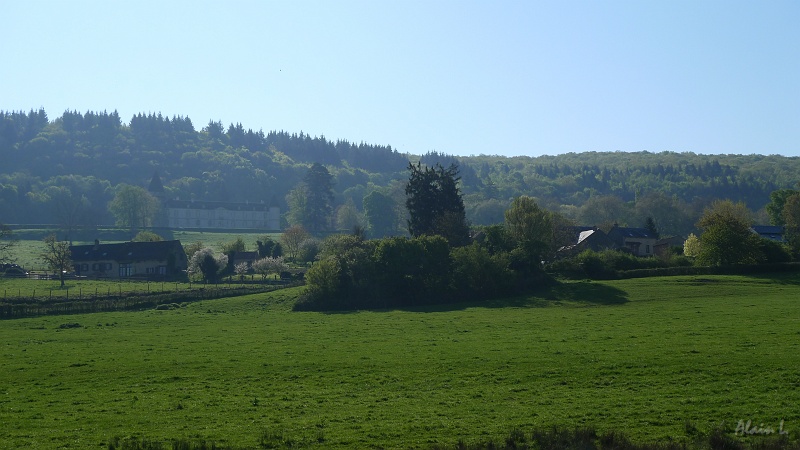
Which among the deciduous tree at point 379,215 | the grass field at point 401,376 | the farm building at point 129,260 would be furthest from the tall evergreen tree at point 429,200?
the deciduous tree at point 379,215

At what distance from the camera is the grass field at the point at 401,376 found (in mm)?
24641

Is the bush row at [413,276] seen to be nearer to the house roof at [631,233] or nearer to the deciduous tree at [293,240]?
the house roof at [631,233]

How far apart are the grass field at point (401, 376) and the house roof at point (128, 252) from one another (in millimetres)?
48505

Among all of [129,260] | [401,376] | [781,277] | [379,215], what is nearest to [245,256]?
[129,260]

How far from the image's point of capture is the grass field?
2464 centimetres

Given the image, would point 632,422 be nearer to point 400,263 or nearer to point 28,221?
point 400,263

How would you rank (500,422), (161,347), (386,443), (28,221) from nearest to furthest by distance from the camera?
1. (386,443)
2. (500,422)
3. (161,347)
4. (28,221)

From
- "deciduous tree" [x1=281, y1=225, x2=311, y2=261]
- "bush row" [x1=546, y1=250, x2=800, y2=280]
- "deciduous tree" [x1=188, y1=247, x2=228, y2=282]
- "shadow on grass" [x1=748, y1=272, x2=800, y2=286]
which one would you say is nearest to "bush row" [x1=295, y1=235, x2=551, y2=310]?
"bush row" [x1=546, y1=250, x2=800, y2=280]

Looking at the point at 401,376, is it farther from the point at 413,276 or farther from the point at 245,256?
the point at 245,256

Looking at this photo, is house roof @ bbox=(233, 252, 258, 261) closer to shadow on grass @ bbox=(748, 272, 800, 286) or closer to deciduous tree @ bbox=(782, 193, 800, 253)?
shadow on grass @ bbox=(748, 272, 800, 286)

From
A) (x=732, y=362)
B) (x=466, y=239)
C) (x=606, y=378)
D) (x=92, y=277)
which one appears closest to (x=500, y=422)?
(x=606, y=378)

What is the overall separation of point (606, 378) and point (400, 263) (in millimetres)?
40107

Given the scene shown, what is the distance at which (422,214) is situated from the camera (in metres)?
91.2

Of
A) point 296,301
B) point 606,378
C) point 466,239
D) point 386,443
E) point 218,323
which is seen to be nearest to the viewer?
point 386,443
